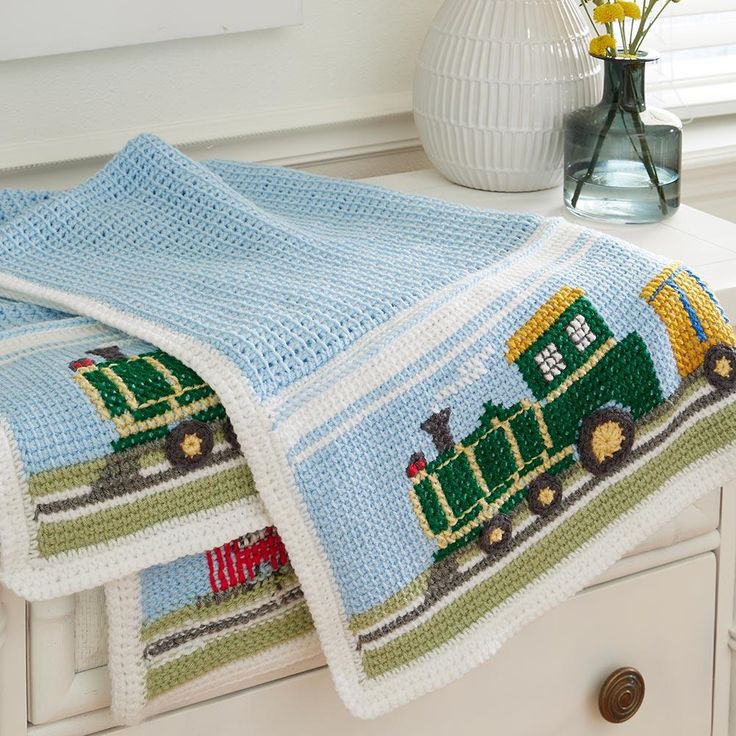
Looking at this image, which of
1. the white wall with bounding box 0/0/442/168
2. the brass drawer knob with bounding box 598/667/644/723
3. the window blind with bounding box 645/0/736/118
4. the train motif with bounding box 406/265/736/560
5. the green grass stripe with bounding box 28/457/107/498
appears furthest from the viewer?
the window blind with bounding box 645/0/736/118

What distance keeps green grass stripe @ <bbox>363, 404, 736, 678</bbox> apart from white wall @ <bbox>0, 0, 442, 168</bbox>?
56cm

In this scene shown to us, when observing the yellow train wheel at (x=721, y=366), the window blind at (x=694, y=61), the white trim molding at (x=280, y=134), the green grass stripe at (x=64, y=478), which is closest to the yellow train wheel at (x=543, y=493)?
the yellow train wheel at (x=721, y=366)

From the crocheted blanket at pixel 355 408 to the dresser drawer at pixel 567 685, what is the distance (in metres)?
0.09

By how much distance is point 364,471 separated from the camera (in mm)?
688

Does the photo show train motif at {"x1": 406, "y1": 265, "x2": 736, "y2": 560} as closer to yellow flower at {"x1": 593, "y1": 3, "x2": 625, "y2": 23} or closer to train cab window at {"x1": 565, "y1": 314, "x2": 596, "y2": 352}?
train cab window at {"x1": 565, "y1": 314, "x2": 596, "y2": 352}

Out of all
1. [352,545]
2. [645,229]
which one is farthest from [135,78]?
[352,545]

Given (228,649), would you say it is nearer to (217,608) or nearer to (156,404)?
(217,608)

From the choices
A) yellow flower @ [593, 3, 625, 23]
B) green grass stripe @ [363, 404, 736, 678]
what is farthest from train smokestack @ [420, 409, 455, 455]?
yellow flower @ [593, 3, 625, 23]

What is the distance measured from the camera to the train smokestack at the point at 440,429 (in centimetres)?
72

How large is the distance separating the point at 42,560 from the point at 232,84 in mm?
654

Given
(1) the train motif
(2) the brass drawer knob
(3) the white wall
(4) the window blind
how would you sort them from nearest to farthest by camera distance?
1. (1) the train motif
2. (2) the brass drawer knob
3. (3) the white wall
4. (4) the window blind

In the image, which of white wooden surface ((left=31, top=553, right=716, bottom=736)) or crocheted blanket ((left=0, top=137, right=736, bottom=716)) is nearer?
crocheted blanket ((left=0, top=137, right=736, bottom=716))

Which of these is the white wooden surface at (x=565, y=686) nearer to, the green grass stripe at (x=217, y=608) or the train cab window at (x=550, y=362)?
the green grass stripe at (x=217, y=608)

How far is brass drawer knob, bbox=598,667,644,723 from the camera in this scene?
3.05 feet
